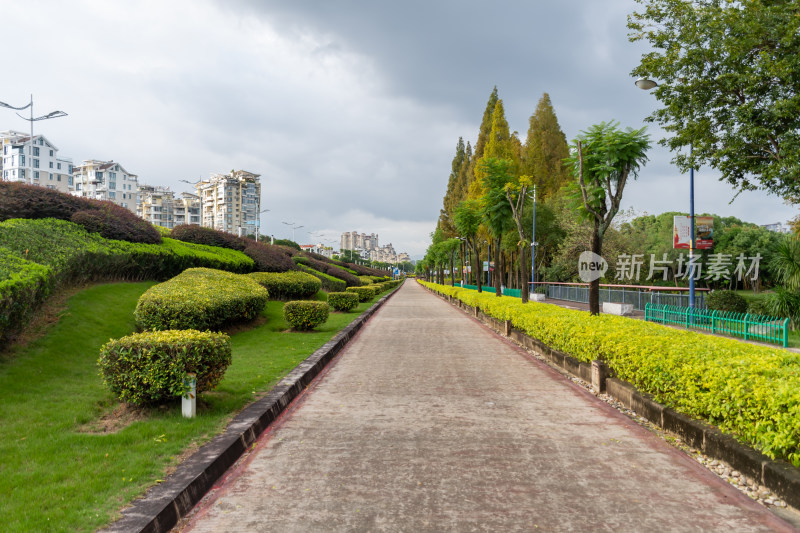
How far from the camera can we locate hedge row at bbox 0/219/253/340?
21.7 feet

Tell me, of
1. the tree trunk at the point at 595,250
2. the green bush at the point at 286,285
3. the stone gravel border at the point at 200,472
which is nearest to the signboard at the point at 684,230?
the tree trunk at the point at 595,250

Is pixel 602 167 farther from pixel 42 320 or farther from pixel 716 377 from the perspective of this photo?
pixel 42 320

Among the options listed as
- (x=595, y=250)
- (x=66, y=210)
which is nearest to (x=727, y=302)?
(x=595, y=250)

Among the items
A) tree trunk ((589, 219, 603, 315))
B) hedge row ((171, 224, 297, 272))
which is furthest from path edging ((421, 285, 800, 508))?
hedge row ((171, 224, 297, 272))

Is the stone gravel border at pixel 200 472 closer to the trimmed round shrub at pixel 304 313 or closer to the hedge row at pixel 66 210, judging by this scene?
the trimmed round shrub at pixel 304 313

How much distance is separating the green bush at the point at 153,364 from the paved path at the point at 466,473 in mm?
1105

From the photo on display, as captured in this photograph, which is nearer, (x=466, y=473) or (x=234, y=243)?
(x=466, y=473)

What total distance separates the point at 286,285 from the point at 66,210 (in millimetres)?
7728

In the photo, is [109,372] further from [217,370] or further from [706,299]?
[706,299]

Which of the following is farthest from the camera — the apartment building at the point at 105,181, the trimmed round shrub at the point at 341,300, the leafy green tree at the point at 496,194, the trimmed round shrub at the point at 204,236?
the apartment building at the point at 105,181

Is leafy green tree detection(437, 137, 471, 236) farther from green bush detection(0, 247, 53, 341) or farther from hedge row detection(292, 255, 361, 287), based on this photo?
green bush detection(0, 247, 53, 341)

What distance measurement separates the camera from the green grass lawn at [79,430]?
321 cm

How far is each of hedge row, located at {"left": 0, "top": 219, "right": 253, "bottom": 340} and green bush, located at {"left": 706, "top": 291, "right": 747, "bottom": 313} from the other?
1888cm

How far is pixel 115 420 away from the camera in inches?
201
